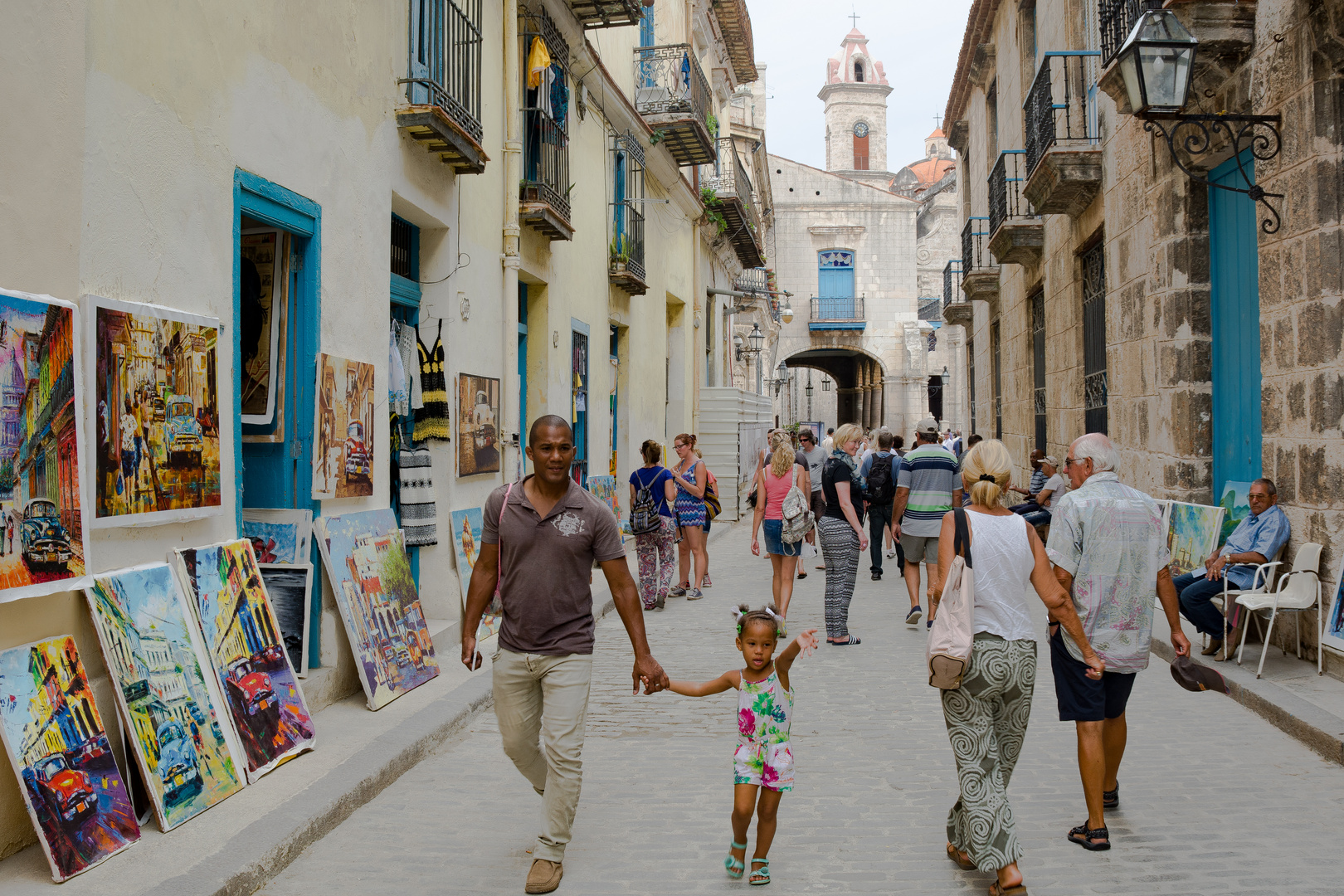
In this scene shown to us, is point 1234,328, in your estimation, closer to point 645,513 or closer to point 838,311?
point 645,513

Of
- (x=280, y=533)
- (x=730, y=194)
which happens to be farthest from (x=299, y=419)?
(x=730, y=194)

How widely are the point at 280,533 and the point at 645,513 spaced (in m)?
4.42

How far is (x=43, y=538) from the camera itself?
4.01 metres

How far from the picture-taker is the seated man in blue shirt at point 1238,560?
7250mm

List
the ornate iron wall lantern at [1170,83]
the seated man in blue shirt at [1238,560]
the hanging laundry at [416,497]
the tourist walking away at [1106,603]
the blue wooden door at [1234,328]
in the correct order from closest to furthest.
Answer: the tourist walking away at [1106,603], the seated man in blue shirt at [1238,560], the ornate iron wall lantern at [1170,83], the hanging laundry at [416,497], the blue wooden door at [1234,328]

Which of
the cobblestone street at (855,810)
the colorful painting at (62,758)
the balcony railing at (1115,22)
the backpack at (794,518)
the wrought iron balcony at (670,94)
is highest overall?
the wrought iron balcony at (670,94)

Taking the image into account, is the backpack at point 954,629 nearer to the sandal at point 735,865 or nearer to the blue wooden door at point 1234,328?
the sandal at point 735,865

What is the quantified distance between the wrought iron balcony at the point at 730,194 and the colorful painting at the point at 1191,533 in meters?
14.2

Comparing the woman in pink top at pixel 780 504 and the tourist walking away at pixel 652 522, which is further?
the tourist walking away at pixel 652 522

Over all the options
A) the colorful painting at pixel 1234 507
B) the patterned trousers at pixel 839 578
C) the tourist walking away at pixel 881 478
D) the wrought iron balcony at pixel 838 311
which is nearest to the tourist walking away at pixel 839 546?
the patterned trousers at pixel 839 578

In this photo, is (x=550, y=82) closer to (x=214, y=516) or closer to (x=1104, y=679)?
(x=214, y=516)

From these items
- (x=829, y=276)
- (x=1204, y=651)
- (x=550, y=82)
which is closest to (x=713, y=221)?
(x=550, y=82)

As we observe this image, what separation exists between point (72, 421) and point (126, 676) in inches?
39.8

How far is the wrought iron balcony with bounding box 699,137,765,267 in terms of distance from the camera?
22703 millimetres
